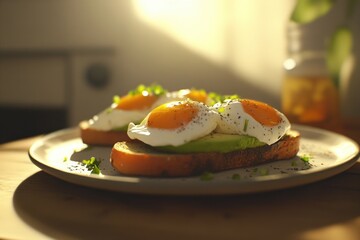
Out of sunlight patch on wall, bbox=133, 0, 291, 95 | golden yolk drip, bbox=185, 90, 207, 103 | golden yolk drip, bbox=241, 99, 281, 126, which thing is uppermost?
sunlight patch on wall, bbox=133, 0, 291, 95

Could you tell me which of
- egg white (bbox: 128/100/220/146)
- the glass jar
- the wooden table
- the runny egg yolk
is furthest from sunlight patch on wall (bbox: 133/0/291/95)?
the wooden table

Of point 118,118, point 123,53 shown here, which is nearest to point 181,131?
point 118,118

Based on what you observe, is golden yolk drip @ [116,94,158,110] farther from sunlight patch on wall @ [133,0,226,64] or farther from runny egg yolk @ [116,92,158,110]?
sunlight patch on wall @ [133,0,226,64]

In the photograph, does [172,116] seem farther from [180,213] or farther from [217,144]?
[180,213]

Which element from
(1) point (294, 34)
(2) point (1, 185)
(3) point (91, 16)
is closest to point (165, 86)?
(3) point (91, 16)

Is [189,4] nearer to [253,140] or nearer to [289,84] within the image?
[289,84]

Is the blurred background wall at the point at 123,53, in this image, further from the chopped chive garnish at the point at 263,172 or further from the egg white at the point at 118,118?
the chopped chive garnish at the point at 263,172
